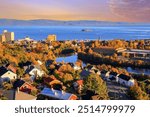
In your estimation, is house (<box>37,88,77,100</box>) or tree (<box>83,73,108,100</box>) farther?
tree (<box>83,73,108,100</box>)

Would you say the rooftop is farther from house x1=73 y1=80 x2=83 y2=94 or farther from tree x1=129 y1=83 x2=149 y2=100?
tree x1=129 y1=83 x2=149 y2=100

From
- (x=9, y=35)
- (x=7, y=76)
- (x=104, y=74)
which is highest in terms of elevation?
(x=9, y=35)

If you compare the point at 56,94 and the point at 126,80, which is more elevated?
the point at 56,94

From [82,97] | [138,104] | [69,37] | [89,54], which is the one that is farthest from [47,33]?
[138,104]

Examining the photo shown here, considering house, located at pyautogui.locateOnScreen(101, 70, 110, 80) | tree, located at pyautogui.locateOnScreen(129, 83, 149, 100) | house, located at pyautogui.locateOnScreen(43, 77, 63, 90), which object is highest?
tree, located at pyautogui.locateOnScreen(129, 83, 149, 100)

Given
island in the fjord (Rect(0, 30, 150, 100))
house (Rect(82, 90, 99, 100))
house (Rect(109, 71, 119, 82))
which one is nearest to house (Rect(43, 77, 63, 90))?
island in the fjord (Rect(0, 30, 150, 100))

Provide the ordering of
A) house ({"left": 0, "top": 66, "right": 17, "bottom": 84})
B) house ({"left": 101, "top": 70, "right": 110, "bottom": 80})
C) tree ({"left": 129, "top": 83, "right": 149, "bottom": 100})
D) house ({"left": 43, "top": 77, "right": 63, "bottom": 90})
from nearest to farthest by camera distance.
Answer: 1. tree ({"left": 129, "top": 83, "right": 149, "bottom": 100})
2. house ({"left": 43, "top": 77, "right": 63, "bottom": 90})
3. house ({"left": 0, "top": 66, "right": 17, "bottom": 84})
4. house ({"left": 101, "top": 70, "right": 110, "bottom": 80})

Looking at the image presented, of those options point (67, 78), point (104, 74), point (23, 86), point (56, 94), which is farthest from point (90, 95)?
point (104, 74)

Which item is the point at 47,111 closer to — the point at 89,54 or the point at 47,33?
the point at 47,33

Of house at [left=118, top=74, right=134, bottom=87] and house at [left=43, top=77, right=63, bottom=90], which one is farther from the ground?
house at [left=43, top=77, right=63, bottom=90]

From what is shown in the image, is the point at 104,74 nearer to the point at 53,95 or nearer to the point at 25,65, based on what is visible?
the point at 25,65
